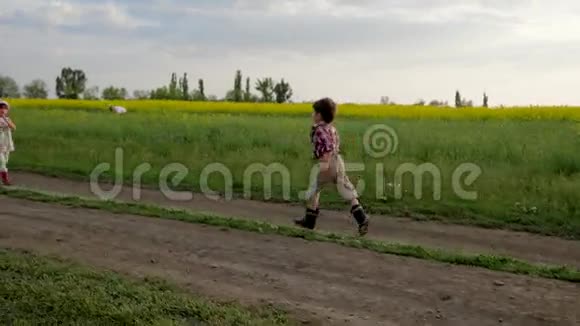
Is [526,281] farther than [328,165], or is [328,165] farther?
[328,165]

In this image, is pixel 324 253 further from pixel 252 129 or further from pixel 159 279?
pixel 252 129

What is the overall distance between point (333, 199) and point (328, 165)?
343 cm

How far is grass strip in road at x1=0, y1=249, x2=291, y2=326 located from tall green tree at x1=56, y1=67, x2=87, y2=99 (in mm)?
76084

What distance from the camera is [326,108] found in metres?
8.48

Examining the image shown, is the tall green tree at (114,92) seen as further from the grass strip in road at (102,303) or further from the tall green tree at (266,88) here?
the grass strip in road at (102,303)

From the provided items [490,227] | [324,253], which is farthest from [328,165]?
[490,227]

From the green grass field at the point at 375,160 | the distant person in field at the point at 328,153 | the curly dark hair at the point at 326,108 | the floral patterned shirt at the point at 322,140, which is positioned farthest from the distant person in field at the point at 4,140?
the curly dark hair at the point at 326,108

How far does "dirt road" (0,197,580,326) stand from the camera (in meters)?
5.34

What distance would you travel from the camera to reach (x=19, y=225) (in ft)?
27.1

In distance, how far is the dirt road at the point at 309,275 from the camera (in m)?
5.34

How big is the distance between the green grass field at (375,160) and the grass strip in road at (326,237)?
2.89 meters

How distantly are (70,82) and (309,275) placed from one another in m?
86.5

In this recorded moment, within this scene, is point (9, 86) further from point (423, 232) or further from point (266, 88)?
point (423, 232)

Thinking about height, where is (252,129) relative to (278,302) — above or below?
above
